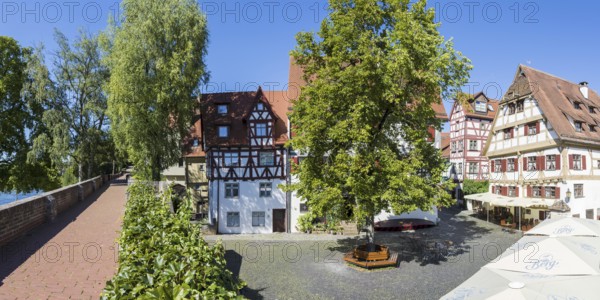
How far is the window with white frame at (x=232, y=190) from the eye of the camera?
2744 cm

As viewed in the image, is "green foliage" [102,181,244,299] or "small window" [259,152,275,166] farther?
"small window" [259,152,275,166]

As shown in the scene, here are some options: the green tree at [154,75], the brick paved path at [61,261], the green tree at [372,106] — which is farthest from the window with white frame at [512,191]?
the brick paved path at [61,261]

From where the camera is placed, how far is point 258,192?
89.9 feet

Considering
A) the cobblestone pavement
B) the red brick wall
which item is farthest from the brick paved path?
the cobblestone pavement

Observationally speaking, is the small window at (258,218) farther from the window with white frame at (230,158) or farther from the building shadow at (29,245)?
the building shadow at (29,245)

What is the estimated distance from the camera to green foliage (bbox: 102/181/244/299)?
11.0ft

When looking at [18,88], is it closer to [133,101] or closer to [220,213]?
[133,101]

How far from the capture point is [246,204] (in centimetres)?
2736

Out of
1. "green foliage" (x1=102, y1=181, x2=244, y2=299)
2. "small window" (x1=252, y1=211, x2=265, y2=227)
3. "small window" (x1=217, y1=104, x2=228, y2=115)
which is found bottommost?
"small window" (x1=252, y1=211, x2=265, y2=227)

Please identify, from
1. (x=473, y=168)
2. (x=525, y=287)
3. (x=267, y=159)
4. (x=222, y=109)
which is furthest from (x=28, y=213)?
(x=473, y=168)

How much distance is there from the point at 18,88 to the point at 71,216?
21.2 meters

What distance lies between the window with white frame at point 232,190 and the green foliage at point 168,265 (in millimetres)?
18803

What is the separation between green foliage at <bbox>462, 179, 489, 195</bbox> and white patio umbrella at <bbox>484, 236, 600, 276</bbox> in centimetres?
2541

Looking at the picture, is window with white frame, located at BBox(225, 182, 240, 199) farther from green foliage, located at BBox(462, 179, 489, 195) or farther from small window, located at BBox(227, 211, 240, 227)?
green foliage, located at BBox(462, 179, 489, 195)
